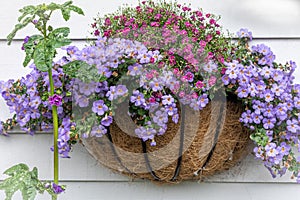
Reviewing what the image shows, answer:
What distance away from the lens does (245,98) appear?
1.49 m

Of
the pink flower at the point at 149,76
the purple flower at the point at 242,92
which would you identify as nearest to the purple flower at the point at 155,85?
the pink flower at the point at 149,76

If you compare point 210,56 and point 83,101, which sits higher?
point 210,56

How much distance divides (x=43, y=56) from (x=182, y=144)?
0.50 meters

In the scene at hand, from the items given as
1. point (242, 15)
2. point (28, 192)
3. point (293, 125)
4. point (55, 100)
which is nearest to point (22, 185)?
point (28, 192)

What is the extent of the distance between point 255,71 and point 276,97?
11 centimetres

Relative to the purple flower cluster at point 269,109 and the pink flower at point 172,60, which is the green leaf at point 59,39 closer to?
the pink flower at point 172,60

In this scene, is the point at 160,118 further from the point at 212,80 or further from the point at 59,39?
the point at 59,39

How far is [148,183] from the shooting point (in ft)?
5.66

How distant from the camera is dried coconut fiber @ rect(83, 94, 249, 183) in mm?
1485

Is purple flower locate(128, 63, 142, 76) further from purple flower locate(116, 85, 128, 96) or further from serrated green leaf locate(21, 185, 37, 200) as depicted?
serrated green leaf locate(21, 185, 37, 200)

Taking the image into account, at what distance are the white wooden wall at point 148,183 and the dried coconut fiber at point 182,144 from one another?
0.60 feet

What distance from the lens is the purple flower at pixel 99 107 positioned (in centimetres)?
144

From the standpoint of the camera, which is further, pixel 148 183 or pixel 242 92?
pixel 148 183

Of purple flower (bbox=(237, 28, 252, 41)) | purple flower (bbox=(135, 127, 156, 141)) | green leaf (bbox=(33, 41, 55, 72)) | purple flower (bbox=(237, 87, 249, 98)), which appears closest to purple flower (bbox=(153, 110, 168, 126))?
purple flower (bbox=(135, 127, 156, 141))
